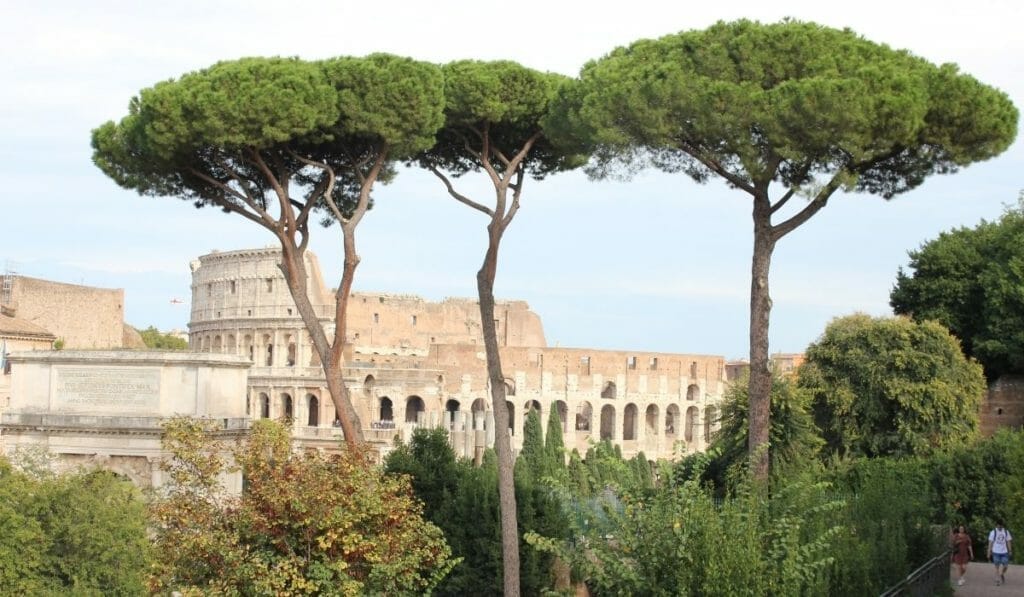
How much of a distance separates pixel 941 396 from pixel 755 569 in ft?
56.7

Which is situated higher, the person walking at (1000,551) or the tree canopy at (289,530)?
the tree canopy at (289,530)

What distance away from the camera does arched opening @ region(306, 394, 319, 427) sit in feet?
167

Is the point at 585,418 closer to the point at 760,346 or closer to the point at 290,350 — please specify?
the point at 290,350

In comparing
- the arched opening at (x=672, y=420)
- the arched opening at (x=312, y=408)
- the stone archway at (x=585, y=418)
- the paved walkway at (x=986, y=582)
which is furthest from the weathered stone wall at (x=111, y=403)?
the arched opening at (x=672, y=420)

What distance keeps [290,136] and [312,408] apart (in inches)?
1403

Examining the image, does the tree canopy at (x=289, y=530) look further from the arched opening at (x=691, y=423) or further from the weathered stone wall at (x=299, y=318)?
the arched opening at (x=691, y=423)

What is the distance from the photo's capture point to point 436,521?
47.2 ft

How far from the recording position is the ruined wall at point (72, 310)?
39.9m

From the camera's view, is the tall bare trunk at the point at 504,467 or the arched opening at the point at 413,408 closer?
the tall bare trunk at the point at 504,467

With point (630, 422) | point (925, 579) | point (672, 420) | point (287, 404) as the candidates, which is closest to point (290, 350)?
point (287, 404)

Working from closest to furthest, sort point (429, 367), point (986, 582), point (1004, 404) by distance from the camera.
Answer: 1. point (986, 582)
2. point (1004, 404)
3. point (429, 367)

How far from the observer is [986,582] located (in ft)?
50.4

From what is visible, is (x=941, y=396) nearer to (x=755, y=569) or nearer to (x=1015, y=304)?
(x=1015, y=304)

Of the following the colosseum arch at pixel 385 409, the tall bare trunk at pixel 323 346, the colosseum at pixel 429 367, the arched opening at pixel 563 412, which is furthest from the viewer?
the arched opening at pixel 563 412
